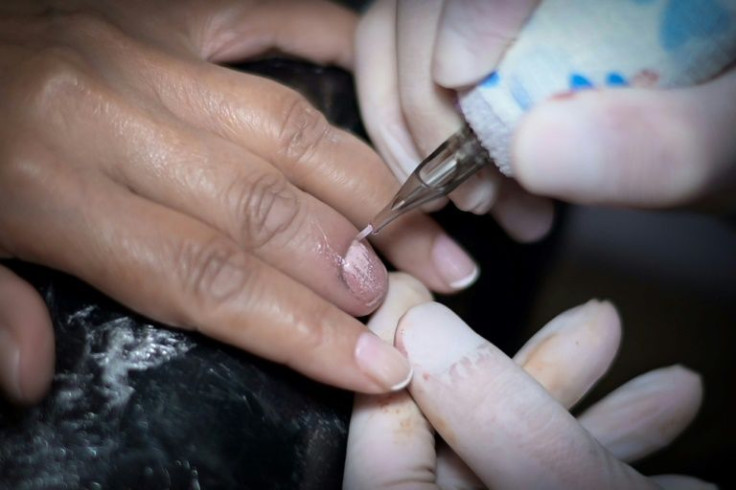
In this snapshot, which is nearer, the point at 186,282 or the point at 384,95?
the point at 186,282

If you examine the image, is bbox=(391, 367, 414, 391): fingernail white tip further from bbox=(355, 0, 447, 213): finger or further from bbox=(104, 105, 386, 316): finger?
A: bbox=(355, 0, 447, 213): finger

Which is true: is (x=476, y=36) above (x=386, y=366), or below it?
above

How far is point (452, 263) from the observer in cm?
85

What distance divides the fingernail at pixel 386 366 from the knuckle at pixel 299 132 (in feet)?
0.83

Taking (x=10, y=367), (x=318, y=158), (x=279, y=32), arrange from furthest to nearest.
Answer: (x=279, y=32) → (x=318, y=158) → (x=10, y=367)

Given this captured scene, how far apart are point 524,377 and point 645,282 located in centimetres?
100

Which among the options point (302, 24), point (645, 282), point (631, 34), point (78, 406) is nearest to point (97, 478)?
point (78, 406)

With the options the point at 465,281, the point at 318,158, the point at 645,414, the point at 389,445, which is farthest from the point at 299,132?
the point at 645,414

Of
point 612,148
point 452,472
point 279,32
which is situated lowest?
point 452,472

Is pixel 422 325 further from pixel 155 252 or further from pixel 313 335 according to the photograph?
pixel 155 252

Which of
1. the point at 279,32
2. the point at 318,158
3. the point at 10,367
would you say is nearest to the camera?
the point at 10,367

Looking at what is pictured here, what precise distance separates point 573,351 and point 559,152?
8.9 inches

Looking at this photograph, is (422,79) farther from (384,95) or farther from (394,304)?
(394,304)

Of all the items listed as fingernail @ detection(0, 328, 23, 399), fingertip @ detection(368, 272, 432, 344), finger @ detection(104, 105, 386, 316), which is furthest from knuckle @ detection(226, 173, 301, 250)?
fingernail @ detection(0, 328, 23, 399)
